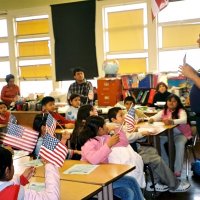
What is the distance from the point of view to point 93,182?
Result: 2.37 meters

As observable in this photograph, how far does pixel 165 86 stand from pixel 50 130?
12.5ft

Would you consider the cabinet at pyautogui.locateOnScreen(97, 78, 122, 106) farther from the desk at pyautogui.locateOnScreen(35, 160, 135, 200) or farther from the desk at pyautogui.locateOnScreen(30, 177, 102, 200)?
the desk at pyautogui.locateOnScreen(30, 177, 102, 200)

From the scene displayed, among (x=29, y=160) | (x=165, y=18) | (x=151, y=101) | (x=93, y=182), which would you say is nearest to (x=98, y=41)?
(x=165, y=18)

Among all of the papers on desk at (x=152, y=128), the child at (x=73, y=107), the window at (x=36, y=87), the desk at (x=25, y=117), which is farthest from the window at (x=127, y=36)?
the papers on desk at (x=152, y=128)

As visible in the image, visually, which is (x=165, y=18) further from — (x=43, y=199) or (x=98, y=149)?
(x=43, y=199)

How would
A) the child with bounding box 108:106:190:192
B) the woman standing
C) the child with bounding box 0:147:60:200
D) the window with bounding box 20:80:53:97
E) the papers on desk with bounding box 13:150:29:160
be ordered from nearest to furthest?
the child with bounding box 0:147:60:200 → the papers on desk with bounding box 13:150:29:160 → the child with bounding box 108:106:190:192 → the woman standing → the window with bounding box 20:80:53:97

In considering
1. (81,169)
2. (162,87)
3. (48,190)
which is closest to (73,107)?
(162,87)

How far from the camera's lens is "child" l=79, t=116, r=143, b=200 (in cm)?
289

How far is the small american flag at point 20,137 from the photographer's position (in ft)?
9.70

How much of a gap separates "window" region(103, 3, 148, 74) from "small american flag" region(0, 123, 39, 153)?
5000 millimetres

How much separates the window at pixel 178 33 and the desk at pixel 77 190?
208 inches

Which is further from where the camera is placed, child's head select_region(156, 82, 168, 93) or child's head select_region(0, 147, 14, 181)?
child's head select_region(156, 82, 168, 93)

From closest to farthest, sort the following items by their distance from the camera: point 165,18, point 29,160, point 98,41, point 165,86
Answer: point 29,160 < point 165,86 < point 165,18 < point 98,41

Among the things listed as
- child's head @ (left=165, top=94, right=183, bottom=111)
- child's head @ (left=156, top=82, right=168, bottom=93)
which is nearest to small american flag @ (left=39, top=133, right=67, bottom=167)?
child's head @ (left=165, top=94, right=183, bottom=111)
